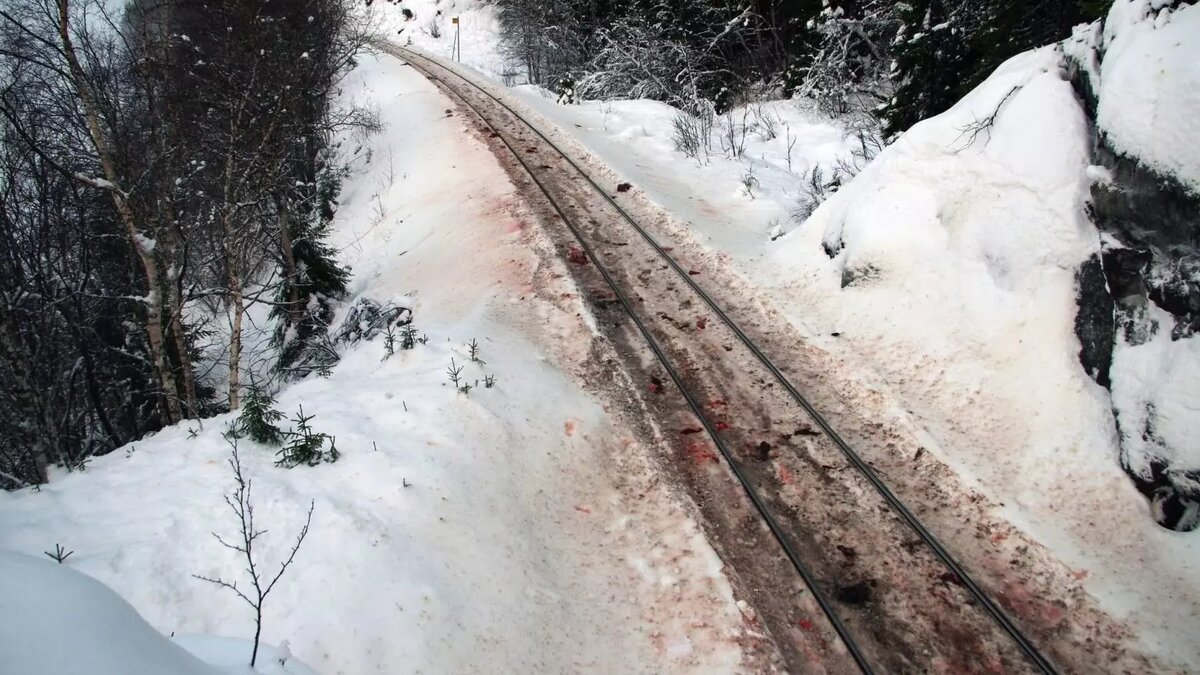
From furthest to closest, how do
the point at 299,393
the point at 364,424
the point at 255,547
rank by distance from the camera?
the point at 299,393 < the point at 364,424 < the point at 255,547

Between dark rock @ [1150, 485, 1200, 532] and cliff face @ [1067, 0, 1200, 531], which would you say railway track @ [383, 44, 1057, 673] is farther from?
cliff face @ [1067, 0, 1200, 531]

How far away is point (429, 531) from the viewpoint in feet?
18.6

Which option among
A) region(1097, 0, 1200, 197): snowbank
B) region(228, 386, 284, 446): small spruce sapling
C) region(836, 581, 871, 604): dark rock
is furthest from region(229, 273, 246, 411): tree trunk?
region(1097, 0, 1200, 197): snowbank

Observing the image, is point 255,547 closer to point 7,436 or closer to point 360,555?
point 360,555

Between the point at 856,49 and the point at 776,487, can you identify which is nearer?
the point at 776,487

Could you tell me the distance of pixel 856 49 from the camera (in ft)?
64.9

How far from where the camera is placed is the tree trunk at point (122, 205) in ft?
27.0

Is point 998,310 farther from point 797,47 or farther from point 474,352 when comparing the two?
point 797,47

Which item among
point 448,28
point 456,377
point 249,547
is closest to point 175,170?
point 456,377

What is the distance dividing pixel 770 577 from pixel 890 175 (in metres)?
7.04

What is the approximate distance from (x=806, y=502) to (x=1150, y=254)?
4298 millimetres

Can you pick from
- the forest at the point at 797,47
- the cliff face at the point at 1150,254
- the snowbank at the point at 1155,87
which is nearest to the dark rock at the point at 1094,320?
the cliff face at the point at 1150,254

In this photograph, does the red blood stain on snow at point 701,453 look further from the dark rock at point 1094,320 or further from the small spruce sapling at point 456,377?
the dark rock at point 1094,320

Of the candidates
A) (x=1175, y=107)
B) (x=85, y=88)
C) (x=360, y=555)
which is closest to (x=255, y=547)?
(x=360, y=555)
